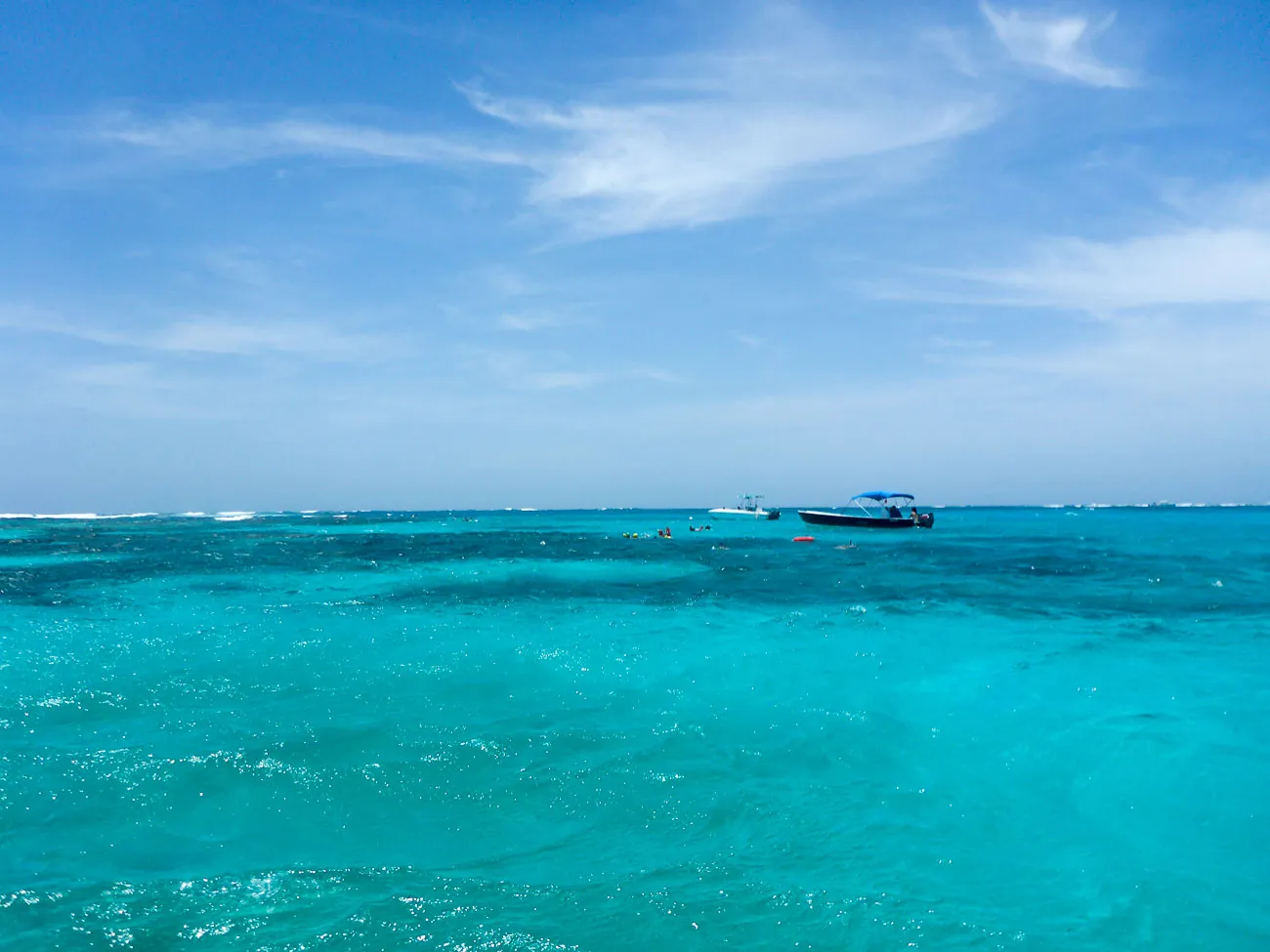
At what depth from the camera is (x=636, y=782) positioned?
10.5 meters

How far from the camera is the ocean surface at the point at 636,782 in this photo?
7289mm

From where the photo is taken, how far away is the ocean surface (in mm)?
7289

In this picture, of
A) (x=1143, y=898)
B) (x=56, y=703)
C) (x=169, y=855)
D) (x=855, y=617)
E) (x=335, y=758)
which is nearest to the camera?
(x=1143, y=898)

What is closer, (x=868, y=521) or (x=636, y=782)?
(x=636, y=782)

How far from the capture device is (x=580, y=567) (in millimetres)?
43031

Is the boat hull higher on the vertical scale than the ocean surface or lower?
higher

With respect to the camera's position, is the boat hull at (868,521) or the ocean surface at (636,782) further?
the boat hull at (868,521)

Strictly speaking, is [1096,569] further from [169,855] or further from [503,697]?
[169,855]

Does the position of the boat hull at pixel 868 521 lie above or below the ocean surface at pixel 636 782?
above

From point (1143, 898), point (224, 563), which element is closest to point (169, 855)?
point (1143, 898)

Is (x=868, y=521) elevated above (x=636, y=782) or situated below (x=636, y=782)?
above

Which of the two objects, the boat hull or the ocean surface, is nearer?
the ocean surface

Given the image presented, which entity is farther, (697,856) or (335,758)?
(335,758)

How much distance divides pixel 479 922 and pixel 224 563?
43.9 meters
